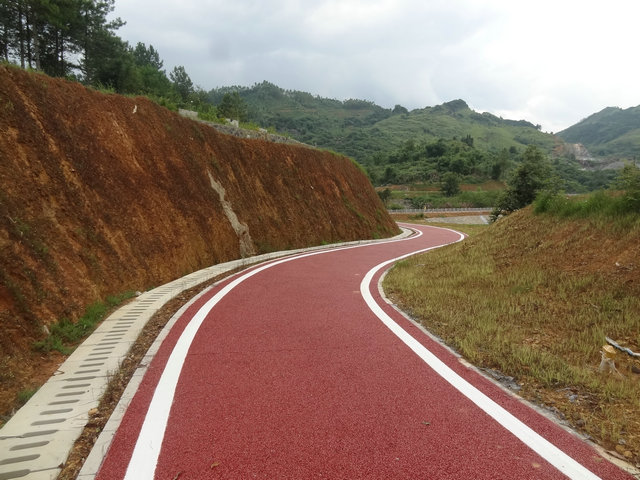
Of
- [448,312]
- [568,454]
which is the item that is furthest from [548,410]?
[448,312]

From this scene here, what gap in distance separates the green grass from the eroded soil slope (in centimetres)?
14

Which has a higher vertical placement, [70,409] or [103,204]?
[103,204]

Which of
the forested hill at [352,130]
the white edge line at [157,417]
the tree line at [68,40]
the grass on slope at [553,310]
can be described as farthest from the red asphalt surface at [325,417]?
the forested hill at [352,130]

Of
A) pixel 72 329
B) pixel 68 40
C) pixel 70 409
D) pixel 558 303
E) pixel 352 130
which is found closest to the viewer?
pixel 70 409

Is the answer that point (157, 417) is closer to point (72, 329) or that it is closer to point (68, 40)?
point (72, 329)

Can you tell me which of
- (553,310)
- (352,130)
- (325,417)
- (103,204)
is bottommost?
(553,310)

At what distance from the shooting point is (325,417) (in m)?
3.08

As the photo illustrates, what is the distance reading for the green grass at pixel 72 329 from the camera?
185 inches

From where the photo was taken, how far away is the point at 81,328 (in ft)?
17.9

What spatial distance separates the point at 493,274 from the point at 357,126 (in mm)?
188288

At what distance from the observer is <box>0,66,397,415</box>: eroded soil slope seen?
5328 mm

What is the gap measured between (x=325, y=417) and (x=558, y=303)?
199 inches

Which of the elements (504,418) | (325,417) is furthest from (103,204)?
(504,418)

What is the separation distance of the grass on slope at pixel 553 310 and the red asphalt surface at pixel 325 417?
1.45 ft
